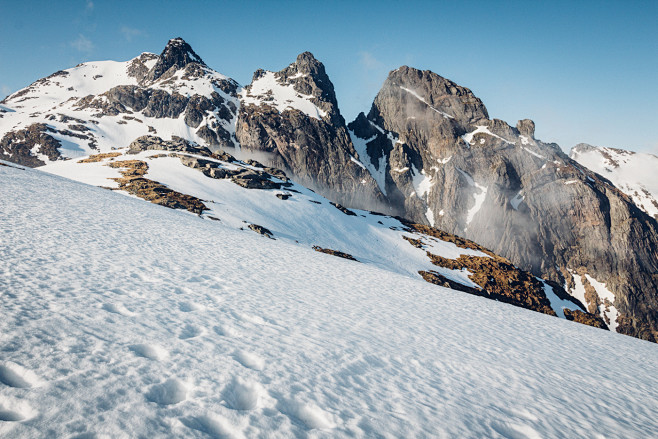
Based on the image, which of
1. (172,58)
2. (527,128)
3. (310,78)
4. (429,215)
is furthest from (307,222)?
(172,58)

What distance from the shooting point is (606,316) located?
10188cm

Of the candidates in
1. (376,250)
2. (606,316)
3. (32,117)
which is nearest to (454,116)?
(606,316)

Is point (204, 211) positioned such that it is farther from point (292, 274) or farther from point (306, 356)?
point (306, 356)

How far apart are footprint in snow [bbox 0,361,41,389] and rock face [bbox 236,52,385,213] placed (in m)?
134

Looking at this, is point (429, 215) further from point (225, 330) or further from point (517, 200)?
point (225, 330)

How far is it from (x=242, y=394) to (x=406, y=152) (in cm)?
16536

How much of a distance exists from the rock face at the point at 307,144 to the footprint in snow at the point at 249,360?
132 metres

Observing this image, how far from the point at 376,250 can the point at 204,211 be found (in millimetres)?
22686

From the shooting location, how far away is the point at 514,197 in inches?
5162

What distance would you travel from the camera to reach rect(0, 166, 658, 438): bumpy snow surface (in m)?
3.24

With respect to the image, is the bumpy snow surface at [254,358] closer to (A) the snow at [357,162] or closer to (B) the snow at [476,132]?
(A) the snow at [357,162]

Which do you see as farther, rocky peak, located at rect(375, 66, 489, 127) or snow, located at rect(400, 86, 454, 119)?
snow, located at rect(400, 86, 454, 119)

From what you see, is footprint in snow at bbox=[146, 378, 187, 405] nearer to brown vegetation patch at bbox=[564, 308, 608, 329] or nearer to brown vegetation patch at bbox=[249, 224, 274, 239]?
brown vegetation patch at bbox=[249, 224, 274, 239]

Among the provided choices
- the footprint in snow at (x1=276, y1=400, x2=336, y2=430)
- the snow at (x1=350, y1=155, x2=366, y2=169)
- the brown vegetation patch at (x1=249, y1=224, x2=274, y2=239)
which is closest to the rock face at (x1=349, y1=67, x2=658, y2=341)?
A: the snow at (x1=350, y1=155, x2=366, y2=169)
